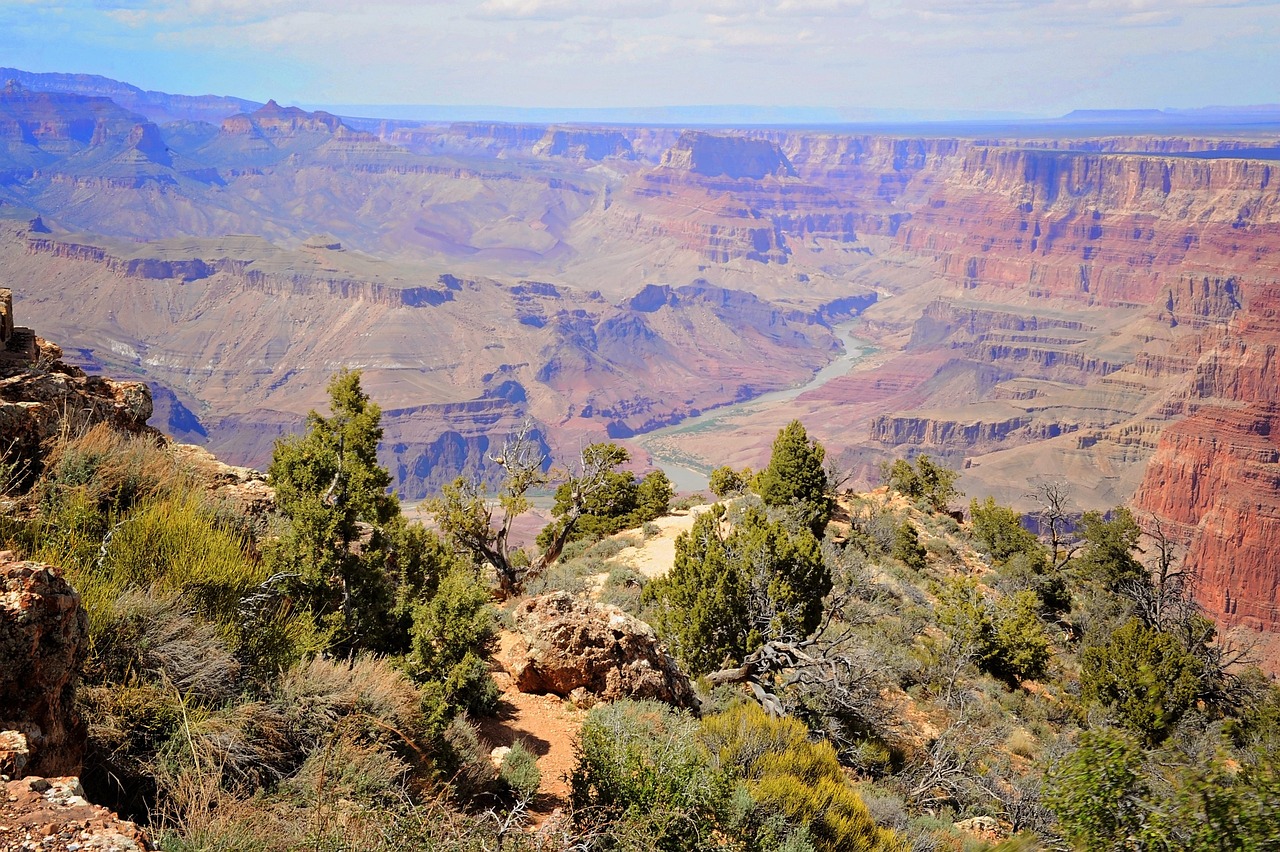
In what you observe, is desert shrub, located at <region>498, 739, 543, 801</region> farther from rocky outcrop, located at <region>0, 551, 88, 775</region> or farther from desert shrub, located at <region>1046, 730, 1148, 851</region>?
desert shrub, located at <region>1046, 730, 1148, 851</region>

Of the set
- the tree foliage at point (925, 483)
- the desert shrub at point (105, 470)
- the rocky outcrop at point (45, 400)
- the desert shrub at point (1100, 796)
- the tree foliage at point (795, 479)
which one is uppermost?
the rocky outcrop at point (45, 400)

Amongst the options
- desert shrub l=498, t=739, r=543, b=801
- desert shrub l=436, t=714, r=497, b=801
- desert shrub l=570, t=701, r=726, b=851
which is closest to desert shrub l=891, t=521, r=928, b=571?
desert shrub l=570, t=701, r=726, b=851

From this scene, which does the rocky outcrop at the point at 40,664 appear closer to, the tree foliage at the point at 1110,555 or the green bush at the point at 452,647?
the green bush at the point at 452,647

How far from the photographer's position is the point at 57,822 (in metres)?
4.70

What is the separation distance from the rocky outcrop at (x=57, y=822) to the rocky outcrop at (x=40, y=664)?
0.55m

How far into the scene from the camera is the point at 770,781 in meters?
9.35

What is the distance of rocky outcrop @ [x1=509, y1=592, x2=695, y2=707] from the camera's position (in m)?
13.1

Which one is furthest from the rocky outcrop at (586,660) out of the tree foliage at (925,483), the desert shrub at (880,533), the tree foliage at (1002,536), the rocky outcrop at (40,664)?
the tree foliage at (925,483)

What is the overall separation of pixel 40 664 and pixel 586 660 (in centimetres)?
853

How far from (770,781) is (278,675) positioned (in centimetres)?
574

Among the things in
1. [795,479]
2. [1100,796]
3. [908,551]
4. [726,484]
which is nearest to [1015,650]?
[908,551]

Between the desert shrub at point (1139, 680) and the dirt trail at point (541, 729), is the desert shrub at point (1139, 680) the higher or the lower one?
the lower one

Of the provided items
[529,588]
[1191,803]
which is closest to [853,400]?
[529,588]

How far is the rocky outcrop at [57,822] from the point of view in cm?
453
